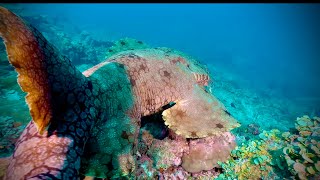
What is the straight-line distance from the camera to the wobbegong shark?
1.55 metres

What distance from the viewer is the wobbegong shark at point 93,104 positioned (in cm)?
155

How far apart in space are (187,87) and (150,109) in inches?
33.8

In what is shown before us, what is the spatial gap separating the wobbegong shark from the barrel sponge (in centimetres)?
67

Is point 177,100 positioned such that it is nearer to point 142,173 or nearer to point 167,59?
point 167,59

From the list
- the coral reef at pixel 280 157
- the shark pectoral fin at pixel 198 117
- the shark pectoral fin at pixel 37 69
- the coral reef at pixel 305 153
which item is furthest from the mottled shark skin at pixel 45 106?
the coral reef at pixel 305 153

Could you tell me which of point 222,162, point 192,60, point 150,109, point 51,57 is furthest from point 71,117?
point 192,60

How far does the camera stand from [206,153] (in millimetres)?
3781

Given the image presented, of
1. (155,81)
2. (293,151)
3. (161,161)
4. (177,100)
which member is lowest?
(161,161)

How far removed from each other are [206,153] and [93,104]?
8.18 ft

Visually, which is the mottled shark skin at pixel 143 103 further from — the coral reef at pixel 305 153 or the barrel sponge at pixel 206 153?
the coral reef at pixel 305 153

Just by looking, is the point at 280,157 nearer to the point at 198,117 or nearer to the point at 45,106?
the point at 198,117

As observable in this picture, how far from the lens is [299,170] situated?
2855mm

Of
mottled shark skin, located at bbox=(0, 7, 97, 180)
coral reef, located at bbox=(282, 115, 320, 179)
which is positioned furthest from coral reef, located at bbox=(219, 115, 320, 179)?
mottled shark skin, located at bbox=(0, 7, 97, 180)

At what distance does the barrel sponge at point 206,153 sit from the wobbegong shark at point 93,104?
2.19ft
